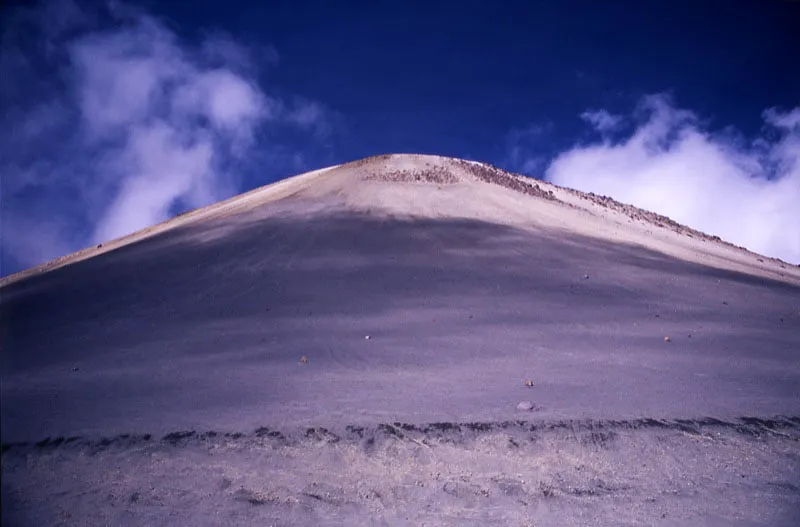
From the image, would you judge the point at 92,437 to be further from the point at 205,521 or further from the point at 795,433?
the point at 795,433

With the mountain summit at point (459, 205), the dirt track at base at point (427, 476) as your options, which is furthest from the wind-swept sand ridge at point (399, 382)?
the mountain summit at point (459, 205)

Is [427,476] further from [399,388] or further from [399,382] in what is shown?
[399,382]

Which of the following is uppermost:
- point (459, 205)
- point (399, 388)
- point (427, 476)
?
point (459, 205)

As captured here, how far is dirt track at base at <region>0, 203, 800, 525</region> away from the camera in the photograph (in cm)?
613

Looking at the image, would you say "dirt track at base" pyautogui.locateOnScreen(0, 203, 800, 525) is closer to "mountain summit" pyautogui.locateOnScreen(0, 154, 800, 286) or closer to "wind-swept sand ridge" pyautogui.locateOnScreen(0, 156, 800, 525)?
"wind-swept sand ridge" pyautogui.locateOnScreen(0, 156, 800, 525)

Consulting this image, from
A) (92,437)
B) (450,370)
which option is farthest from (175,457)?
(450,370)

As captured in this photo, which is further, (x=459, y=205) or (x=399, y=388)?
(x=459, y=205)

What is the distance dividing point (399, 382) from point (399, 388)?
0.83ft

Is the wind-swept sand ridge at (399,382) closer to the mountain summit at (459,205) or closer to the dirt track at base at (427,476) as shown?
the dirt track at base at (427,476)

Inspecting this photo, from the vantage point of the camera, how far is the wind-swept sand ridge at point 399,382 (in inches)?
243

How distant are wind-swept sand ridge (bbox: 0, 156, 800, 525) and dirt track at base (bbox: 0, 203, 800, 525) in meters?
0.04

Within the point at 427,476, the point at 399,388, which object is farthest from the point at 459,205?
the point at 427,476

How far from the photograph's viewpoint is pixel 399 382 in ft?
29.4

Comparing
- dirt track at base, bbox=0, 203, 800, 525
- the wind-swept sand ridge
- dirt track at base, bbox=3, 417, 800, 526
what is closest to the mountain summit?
the wind-swept sand ridge
